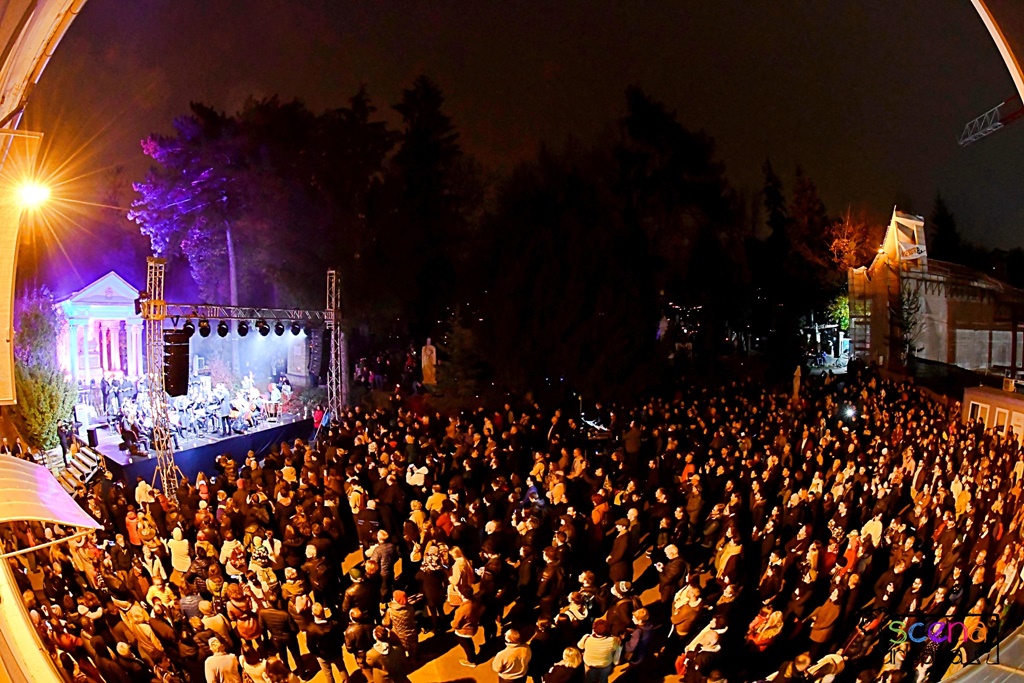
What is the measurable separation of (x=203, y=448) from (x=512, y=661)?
3967 mm

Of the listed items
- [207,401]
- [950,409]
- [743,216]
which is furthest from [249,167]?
[950,409]

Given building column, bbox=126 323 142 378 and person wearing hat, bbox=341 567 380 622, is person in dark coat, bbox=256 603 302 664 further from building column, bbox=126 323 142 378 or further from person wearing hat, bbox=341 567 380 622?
building column, bbox=126 323 142 378

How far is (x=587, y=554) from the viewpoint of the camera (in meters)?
5.92

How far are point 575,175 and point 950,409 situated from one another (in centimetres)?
450

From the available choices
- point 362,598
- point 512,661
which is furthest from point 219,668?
point 512,661

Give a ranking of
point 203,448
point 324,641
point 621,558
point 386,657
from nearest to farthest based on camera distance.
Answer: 1. point 386,657
2. point 324,641
3. point 621,558
4. point 203,448

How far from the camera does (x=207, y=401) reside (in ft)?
20.9

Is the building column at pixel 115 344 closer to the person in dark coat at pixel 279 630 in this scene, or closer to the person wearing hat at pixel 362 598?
the person in dark coat at pixel 279 630

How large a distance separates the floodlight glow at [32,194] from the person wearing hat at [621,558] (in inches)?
209

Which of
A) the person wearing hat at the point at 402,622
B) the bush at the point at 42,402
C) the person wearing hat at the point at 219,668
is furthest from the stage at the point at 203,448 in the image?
the person wearing hat at the point at 402,622

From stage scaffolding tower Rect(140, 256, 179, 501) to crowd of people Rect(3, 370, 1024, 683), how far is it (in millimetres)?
262

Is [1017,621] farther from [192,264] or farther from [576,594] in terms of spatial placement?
[192,264]

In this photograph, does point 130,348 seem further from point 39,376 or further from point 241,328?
point 241,328

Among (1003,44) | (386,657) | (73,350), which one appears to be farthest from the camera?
(73,350)
